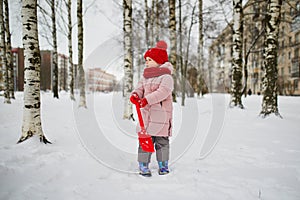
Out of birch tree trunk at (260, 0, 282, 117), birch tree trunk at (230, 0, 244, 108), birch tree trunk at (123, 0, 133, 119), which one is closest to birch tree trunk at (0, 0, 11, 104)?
birch tree trunk at (123, 0, 133, 119)

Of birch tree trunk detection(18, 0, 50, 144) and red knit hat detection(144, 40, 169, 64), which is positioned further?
birch tree trunk detection(18, 0, 50, 144)

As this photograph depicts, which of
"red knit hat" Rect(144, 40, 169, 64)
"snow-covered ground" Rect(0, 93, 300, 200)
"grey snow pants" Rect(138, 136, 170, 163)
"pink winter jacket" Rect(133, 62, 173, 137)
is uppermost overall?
"red knit hat" Rect(144, 40, 169, 64)

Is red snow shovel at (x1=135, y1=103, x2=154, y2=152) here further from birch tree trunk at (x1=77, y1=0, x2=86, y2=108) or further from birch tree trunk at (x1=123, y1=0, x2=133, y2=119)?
birch tree trunk at (x1=77, y1=0, x2=86, y2=108)

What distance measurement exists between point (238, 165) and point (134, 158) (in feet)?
5.69

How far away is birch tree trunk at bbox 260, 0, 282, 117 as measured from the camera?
234 inches

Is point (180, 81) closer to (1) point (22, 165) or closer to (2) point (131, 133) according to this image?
(2) point (131, 133)

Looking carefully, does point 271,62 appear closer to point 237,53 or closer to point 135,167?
point 237,53

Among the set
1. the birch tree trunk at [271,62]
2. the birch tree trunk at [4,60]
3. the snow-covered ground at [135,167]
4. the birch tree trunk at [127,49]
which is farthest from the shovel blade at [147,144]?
the birch tree trunk at [4,60]

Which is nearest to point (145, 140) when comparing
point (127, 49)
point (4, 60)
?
point (127, 49)

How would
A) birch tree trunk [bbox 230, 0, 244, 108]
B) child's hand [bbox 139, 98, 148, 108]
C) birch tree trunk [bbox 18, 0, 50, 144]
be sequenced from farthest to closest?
birch tree trunk [bbox 230, 0, 244, 108] → birch tree trunk [bbox 18, 0, 50, 144] → child's hand [bbox 139, 98, 148, 108]

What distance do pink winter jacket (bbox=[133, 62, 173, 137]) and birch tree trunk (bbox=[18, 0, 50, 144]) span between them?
2074 millimetres

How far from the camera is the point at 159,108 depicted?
8.41ft

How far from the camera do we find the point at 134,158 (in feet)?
11.0

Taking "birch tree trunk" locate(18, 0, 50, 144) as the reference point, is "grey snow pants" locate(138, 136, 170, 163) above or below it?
below
